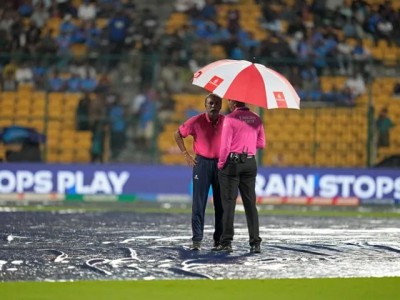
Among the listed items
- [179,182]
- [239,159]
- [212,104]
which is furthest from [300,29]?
[239,159]

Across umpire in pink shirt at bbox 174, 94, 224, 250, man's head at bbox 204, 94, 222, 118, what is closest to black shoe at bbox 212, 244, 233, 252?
umpire in pink shirt at bbox 174, 94, 224, 250

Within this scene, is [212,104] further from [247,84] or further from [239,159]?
[239,159]

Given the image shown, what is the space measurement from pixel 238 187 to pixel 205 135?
83cm

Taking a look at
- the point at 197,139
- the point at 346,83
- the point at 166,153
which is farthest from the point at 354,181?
the point at 197,139

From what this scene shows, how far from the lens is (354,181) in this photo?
23828 mm

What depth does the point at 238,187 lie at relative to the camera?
1291 centimetres

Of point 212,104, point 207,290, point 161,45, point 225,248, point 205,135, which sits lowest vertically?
point 207,290

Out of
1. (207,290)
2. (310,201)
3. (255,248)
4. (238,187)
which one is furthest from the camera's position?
(310,201)

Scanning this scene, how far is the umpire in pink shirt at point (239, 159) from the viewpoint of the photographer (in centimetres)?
1256

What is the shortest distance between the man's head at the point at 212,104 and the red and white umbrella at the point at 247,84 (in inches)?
16.6

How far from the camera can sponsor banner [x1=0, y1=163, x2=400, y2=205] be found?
23375 mm

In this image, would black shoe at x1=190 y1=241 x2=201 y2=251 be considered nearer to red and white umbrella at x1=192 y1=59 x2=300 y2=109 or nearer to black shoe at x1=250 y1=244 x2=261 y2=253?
black shoe at x1=250 y1=244 x2=261 y2=253

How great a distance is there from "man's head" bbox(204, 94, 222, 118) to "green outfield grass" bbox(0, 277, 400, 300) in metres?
3.05

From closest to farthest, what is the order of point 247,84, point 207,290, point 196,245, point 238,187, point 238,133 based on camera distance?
point 207,290 < point 247,84 < point 238,133 < point 238,187 < point 196,245
